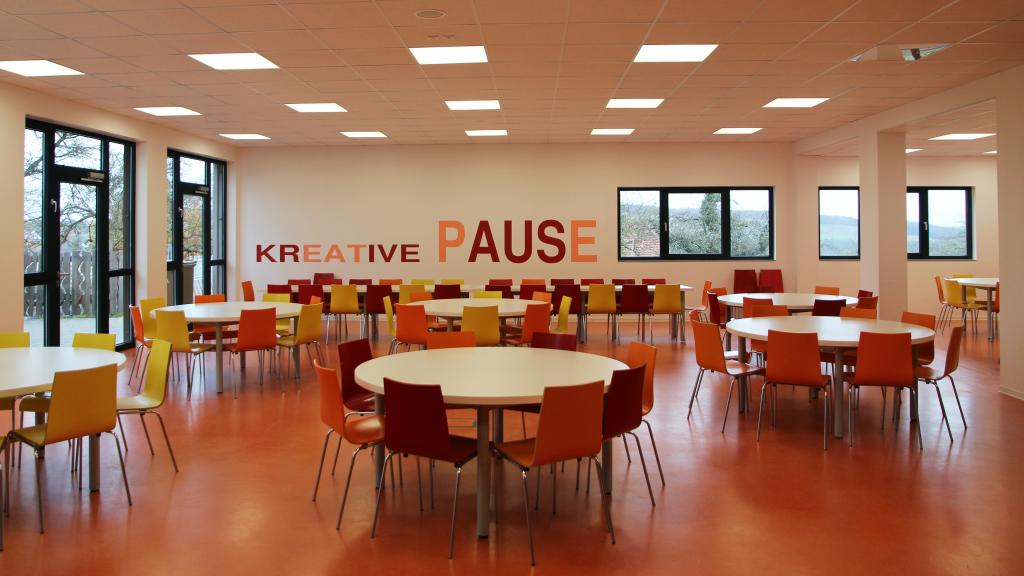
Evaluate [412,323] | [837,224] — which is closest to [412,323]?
[412,323]

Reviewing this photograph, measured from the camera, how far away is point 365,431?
380cm

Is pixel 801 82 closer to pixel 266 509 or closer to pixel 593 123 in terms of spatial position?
pixel 593 123

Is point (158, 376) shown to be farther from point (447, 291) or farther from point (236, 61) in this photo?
point (447, 291)

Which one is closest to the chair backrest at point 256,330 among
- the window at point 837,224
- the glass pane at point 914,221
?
the window at point 837,224

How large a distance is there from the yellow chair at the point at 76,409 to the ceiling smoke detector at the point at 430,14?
341cm

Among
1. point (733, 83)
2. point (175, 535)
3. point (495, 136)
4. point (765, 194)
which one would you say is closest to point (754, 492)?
point (175, 535)

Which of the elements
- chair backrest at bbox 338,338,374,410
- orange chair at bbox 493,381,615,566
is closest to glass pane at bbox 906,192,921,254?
chair backrest at bbox 338,338,374,410

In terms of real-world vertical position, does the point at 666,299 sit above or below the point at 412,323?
above

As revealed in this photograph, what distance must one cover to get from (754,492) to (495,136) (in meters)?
8.99

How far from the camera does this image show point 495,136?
12109 millimetres

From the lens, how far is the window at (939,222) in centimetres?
1352

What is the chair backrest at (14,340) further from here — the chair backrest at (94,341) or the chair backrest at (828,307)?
the chair backrest at (828,307)

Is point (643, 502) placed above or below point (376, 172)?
below

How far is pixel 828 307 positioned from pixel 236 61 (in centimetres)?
654
